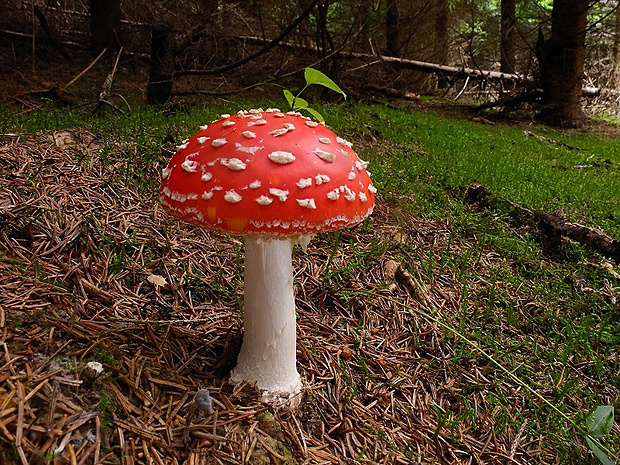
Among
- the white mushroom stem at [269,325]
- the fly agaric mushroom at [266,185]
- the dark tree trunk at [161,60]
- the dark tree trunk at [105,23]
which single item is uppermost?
the dark tree trunk at [105,23]

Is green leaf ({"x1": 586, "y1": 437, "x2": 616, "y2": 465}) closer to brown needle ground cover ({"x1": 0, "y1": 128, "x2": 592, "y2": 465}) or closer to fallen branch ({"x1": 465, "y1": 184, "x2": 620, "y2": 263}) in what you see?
brown needle ground cover ({"x1": 0, "y1": 128, "x2": 592, "y2": 465})

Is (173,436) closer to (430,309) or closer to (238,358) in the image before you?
(238,358)

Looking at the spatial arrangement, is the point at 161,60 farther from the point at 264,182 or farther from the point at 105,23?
the point at 264,182

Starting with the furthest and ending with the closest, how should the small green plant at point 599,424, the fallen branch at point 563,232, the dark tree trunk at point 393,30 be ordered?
the dark tree trunk at point 393,30 → the fallen branch at point 563,232 → the small green plant at point 599,424

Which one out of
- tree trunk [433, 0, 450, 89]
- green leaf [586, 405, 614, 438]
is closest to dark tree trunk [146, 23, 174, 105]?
green leaf [586, 405, 614, 438]

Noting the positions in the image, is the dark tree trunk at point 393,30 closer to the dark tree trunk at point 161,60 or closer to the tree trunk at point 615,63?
the dark tree trunk at point 161,60

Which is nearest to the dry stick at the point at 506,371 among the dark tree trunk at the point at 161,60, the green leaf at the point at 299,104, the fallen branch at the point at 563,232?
the green leaf at the point at 299,104
